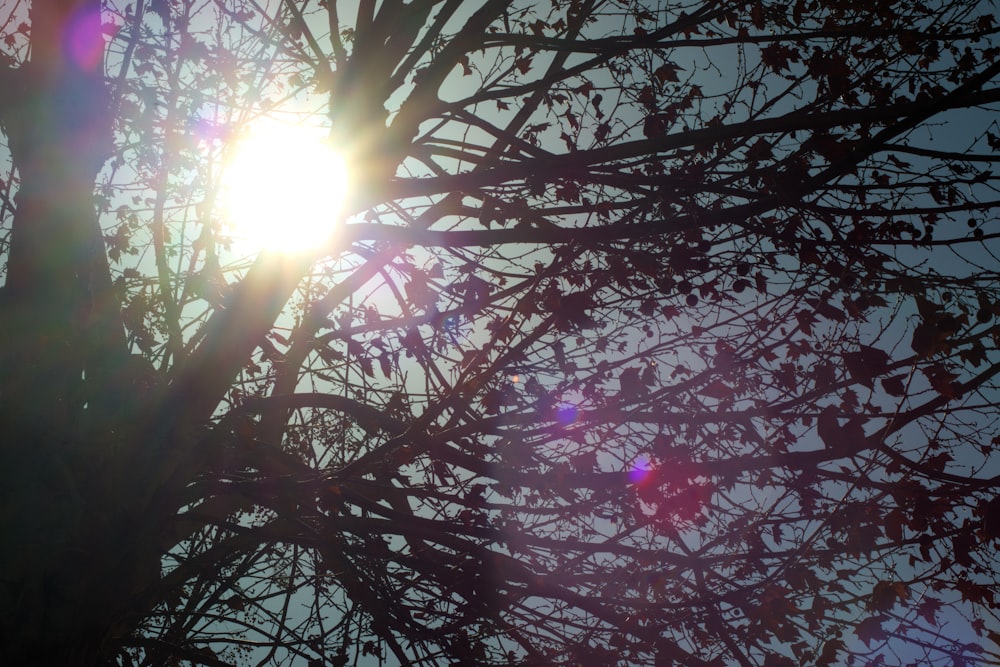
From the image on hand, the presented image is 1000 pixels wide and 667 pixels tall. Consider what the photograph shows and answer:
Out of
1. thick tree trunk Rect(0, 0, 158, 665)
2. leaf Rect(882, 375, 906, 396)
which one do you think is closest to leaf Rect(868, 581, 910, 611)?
leaf Rect(882, 375, 906, 396)

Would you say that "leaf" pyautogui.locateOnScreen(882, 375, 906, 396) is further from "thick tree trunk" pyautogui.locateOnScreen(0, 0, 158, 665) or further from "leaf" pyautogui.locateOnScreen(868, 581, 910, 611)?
"thick tree trunk" pyautogui.locateOnScreen(0, 0, 158, 665)

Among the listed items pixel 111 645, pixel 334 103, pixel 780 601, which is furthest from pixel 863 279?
pixel 111 645

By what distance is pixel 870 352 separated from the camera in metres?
3.04

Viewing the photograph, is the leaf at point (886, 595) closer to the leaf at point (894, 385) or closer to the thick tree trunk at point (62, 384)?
the leaf at point (894, 385)

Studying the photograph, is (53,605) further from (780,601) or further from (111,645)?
(780,601)

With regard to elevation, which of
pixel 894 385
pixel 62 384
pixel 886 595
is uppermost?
pixel 894 385

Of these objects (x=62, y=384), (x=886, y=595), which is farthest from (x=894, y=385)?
(x=62, y=384)

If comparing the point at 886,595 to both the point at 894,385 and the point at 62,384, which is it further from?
the point at 62,384

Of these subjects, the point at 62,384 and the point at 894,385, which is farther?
the point at 62,384

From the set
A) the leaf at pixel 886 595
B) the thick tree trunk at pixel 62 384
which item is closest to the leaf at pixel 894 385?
the leaf at pixel 886 595

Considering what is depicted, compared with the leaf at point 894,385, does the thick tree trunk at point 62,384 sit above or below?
below

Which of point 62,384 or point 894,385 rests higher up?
point 894,385

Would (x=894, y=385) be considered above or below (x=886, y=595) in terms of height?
above

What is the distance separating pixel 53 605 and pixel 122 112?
3.87 metres
